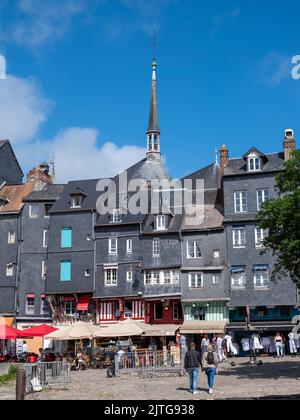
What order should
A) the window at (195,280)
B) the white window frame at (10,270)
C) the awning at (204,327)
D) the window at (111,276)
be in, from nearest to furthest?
the awning at (204,327) → the window at (195,280) → the window at (111,276) → the white window frame at (10,270)

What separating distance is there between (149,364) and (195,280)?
53.3ft

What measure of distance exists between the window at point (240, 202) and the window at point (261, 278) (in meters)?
4.38

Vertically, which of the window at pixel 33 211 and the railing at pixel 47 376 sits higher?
the window at pixel 33 211

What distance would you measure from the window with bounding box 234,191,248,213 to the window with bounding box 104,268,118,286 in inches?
404

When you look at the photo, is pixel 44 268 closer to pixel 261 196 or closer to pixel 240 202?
pixel 240 202

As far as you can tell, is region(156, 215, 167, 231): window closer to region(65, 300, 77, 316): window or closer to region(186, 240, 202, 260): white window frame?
region(186, 240, 202, 260): white window frame

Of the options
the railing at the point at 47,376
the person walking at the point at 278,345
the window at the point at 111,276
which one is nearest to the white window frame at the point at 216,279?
the person walking at the point at 278,345

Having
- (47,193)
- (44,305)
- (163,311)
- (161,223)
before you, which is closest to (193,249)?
(161,223)

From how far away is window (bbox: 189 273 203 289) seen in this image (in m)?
44.4

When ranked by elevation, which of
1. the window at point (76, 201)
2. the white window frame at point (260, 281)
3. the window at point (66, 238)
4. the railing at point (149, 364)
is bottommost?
the railing at point (149, 364)

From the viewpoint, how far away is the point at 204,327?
139 feet

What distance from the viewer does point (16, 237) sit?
168 ft

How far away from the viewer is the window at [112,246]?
47.8 m

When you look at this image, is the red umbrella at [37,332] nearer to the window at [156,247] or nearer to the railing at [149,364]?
the railing at [149,364]
